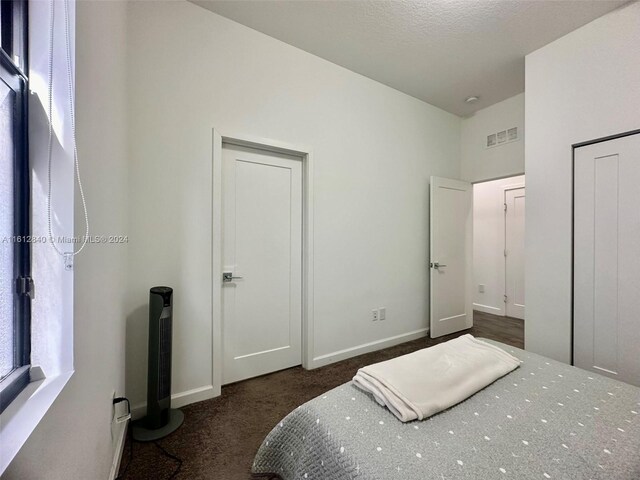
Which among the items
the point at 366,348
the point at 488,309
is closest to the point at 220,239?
the point at 366,348

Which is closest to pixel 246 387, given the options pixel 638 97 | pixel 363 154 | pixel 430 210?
pixel 363 154

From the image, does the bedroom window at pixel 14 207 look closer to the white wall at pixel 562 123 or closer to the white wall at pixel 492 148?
the white wall at pixel 562 123

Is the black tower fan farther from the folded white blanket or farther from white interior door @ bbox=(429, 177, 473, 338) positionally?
white interior door @ bbox=(429, 177, 473, 338)

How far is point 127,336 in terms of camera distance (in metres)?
1.88

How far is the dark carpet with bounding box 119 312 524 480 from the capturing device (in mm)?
1519

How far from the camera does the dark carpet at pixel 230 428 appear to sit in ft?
4.98

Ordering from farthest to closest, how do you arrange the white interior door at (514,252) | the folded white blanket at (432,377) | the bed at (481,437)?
the white interior door at (514,252), the folded white blanket at (432,377), the bed at (481,437)

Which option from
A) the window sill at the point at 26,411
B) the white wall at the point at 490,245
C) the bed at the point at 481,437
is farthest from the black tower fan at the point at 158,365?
the white wall at the point at 490,245

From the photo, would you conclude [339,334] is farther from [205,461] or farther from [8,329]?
[8,329]

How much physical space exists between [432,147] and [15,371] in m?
4.03

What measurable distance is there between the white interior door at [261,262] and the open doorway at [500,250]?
3.50m

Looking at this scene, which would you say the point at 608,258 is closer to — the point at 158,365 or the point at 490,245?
the point at 490,245

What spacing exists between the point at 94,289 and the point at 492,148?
4200mm

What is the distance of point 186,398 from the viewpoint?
2072 mm
